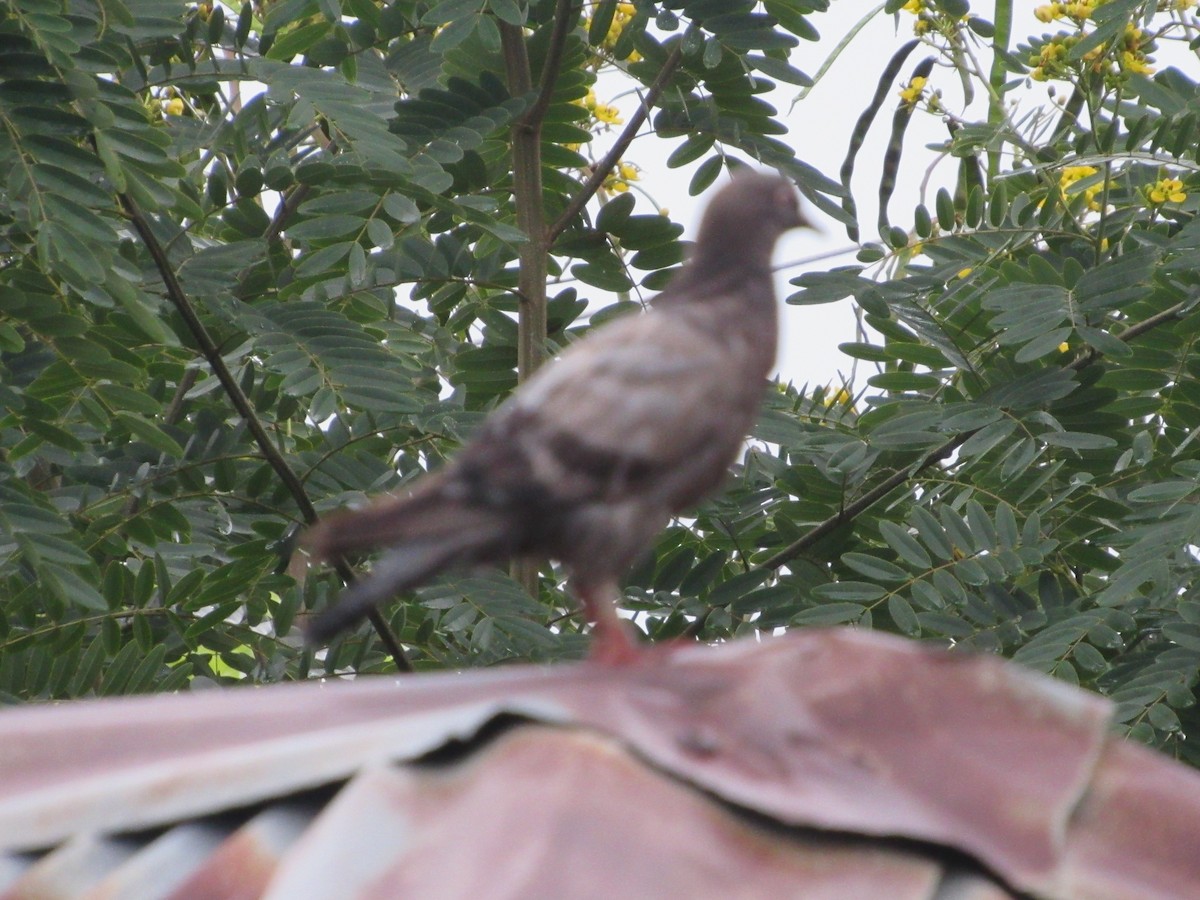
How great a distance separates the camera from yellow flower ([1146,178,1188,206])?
410cm

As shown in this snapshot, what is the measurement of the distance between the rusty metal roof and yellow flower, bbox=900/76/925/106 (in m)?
3.24

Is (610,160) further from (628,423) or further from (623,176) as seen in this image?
(628,423)

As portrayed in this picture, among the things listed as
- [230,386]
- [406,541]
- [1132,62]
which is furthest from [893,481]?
[406,541]

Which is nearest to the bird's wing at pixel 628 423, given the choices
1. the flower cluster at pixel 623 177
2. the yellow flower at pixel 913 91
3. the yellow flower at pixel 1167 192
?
the yellow flower at pixel 1167 192

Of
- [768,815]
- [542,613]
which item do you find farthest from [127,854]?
[542,613]

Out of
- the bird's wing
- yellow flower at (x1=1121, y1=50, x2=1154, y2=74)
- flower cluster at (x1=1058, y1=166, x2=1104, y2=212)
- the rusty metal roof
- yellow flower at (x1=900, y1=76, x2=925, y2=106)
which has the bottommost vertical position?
the rusty metal roof

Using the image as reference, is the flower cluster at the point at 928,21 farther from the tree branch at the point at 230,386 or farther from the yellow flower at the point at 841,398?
the tree branch at the point at 230,386

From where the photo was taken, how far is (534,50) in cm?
501

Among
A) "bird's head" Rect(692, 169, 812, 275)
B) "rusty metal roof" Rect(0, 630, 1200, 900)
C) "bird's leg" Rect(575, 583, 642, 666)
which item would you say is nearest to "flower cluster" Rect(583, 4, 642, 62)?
"bird's head" Rect(692, 169, 812, 275)

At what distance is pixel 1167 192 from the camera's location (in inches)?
162

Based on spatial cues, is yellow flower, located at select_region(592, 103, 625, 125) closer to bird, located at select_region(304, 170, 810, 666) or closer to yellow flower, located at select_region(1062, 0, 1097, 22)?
yellow flower, located at select_region(1062, 0, 1097, 22)

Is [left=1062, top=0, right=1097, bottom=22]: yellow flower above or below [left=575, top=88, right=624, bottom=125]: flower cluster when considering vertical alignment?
above

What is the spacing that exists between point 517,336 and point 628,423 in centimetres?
303

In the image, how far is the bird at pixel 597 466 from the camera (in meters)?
1.85
